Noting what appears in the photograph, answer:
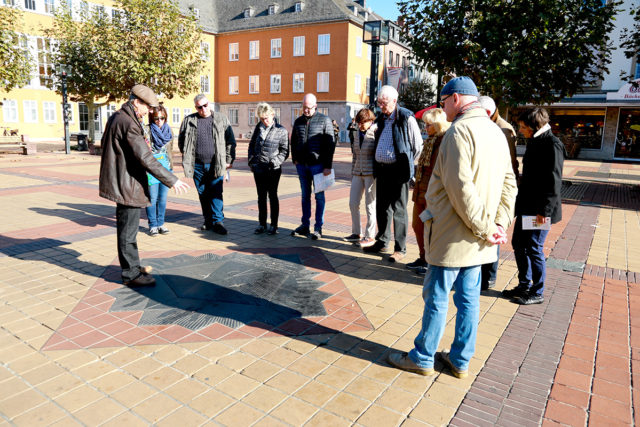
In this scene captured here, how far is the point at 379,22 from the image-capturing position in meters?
13.0

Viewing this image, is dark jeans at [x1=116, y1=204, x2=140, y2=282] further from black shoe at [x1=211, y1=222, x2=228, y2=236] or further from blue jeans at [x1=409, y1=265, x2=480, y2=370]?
blue jeans at [x1=409, y1=265, x2=480, y2=370]

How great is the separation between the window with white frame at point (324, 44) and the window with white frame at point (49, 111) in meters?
21.4

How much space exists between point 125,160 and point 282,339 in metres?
2.27

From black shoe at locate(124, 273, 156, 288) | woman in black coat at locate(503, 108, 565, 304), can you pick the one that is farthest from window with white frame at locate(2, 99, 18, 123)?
woman in black coat at locate(503, 108, 565, 304)

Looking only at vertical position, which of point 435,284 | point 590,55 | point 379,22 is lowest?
point 435,284

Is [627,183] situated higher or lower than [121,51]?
lower

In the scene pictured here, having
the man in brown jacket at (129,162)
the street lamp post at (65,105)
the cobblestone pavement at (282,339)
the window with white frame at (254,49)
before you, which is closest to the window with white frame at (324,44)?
the window with white frame at (254,49)

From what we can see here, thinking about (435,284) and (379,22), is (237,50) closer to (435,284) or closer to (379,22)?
(379,22)

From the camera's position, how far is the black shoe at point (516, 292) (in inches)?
175

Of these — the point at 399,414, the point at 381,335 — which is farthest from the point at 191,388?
the point at 381,335

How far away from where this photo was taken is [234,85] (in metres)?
45.1

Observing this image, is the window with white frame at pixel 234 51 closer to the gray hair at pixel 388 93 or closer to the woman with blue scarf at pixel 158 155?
the woman with blue scarf at pixel 158 155

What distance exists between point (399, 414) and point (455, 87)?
1.98 metres

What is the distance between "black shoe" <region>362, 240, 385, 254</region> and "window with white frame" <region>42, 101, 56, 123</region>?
34.4m
